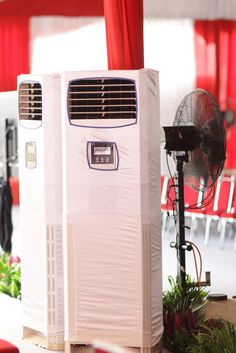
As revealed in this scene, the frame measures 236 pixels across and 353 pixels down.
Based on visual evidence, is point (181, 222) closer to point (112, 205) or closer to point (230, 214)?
point (112, 205)

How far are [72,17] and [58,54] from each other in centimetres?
57

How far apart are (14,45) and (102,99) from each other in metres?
6.81

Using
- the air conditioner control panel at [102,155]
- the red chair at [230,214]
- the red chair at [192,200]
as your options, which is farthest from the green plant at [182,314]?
the red chair at [192,200]

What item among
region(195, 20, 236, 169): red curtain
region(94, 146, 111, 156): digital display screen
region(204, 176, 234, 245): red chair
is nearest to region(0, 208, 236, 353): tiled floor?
region(204, 176, 234, 245): red chair

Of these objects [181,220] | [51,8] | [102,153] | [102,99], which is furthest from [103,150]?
[51,8]

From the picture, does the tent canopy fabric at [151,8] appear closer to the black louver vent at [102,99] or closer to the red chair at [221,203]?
the red chair at [221,203]

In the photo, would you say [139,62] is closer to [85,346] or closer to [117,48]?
[117,48]

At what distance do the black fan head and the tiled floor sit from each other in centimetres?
157

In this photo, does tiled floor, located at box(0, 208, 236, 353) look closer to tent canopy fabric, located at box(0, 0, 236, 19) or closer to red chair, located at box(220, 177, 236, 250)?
red chair, located at box(220, 177, 236, 250)

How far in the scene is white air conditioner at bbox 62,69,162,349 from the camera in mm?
5281

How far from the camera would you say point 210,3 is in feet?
41.0

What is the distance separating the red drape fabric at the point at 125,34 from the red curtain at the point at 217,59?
6961mm

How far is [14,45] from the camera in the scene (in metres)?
11.9

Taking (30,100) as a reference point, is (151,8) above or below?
above
